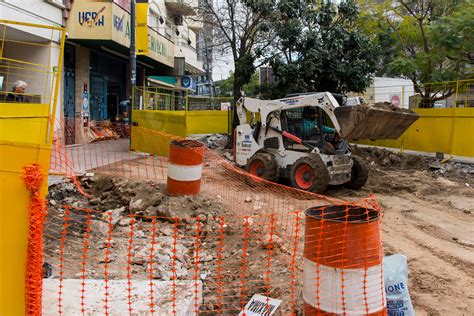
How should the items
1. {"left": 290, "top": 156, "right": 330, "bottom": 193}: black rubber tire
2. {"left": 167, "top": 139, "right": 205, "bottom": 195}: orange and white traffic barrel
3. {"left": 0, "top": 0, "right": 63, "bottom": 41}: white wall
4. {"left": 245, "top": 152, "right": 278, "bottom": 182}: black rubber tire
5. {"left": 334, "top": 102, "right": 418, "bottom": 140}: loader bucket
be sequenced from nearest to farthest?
{"left": 167, "top": 139, "right": 205, "bottom": 195}: orange and white traffic barrel < {"left": 334, "top": 102, "right": 418, "bottom": 140}: loader bucket < {"left": 290, "top": 156, "right": 330, "bottom": 193}: black rubber tire < {"left": 245, "top": 152, "right": 278, "bottom": 182}: black rubber tire < {"left": 0, "top": 0, "right": 63, "bottom": 41}: white wall

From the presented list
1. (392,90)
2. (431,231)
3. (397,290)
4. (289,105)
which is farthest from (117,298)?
(392,90)

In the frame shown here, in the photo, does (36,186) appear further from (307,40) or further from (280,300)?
Result: (307,40)

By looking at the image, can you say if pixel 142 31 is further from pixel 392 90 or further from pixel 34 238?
pixel 34 238

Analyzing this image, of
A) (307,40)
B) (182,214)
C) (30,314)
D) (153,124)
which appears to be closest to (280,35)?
(307,40)

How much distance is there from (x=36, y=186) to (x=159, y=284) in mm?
1596

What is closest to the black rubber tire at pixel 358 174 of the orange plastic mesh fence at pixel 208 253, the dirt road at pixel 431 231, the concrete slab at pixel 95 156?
the dirt road at pixel 431 231

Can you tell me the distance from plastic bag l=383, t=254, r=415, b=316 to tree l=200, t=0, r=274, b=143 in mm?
13497

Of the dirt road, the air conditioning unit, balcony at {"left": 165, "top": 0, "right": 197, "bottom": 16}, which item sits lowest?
the dirt road

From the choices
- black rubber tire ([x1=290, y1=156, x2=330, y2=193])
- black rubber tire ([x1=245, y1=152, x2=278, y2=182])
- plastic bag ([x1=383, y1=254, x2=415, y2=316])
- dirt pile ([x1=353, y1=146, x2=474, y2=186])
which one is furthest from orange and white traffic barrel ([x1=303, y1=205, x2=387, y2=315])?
dirt pile ([x1=353, y1=146, x2=474, y2=186])

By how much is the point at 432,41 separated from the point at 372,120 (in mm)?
8542

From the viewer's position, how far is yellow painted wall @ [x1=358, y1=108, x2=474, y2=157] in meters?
13.3

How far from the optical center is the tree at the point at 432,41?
1478 centimetres

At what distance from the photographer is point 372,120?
913 cm

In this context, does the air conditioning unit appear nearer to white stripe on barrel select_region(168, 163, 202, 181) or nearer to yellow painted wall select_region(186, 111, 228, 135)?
yellow painted wall select_region(186, 111, 228, 135)
